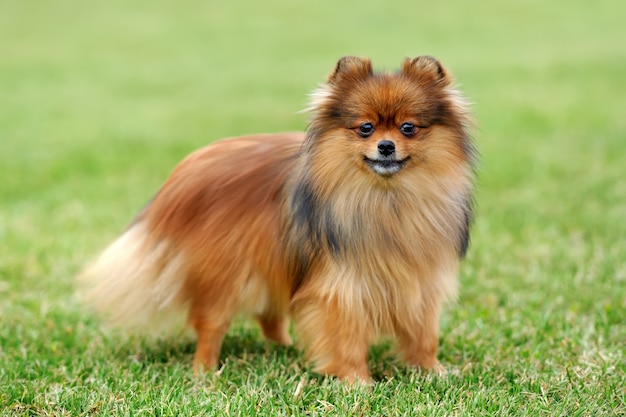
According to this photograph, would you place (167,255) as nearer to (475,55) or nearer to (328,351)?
(328,351)

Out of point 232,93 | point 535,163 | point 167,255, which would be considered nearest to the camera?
point 167,255

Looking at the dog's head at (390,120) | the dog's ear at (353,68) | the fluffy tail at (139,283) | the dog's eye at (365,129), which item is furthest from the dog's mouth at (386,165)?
the fluffy tail at (139,283)

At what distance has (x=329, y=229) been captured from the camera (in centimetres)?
398

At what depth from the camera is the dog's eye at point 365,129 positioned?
12.6ft

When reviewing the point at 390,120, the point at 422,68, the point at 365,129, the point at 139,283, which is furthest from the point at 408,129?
the point at 139,283

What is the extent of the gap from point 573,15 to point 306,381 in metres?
21.6

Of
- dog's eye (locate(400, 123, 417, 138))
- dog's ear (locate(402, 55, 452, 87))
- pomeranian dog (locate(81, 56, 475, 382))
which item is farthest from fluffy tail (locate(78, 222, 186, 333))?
dog's ear (locate(402, 55, 452, 87))

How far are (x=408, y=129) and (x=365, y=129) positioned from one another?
0.20 metres

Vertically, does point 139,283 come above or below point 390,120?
below

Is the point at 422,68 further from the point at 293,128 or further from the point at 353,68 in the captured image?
the point at 293,128

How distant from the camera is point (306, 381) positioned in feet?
13.8

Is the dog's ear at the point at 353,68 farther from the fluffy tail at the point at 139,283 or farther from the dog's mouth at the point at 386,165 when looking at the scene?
the fluffy tail at the point at 139,283

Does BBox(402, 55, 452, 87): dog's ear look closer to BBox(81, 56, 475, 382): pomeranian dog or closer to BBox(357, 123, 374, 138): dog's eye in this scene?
BBox(81, 56, 475, 382): pomeranian dog

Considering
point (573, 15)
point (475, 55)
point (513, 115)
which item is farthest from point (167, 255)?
point (573, 15)
